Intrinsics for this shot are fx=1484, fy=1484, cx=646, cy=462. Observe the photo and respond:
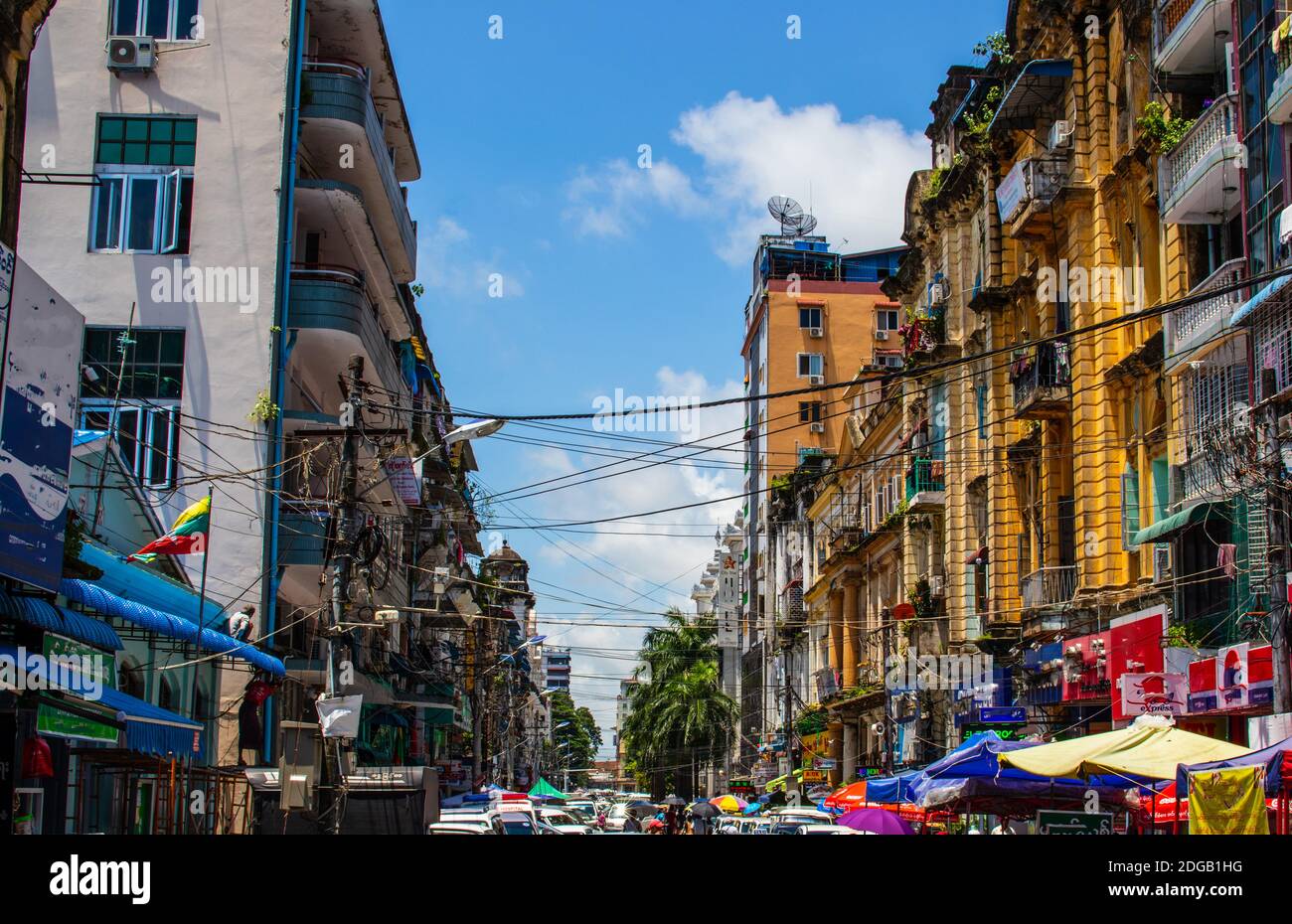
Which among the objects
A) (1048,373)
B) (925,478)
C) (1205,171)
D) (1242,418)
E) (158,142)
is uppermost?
(158,142)

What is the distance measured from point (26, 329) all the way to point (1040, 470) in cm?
2369

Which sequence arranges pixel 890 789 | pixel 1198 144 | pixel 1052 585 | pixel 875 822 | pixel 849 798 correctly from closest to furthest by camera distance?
1. pixel 1198 144
2. pixel 875 822
3. pixel 890 789
4. pixel 1052 585
5. pixel 849 798

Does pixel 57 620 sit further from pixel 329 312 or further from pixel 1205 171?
pixel 1205 171

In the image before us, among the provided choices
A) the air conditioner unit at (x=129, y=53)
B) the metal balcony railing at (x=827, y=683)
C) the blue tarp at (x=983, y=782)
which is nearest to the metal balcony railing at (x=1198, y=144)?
the blue tarp at (x=983, y=782)

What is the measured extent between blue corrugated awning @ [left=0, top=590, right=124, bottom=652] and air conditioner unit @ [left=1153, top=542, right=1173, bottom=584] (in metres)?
18.0

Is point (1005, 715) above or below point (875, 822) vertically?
above

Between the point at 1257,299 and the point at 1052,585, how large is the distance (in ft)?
38.1

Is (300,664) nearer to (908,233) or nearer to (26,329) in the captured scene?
(26,329)

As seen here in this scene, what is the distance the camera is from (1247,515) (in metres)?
22.8

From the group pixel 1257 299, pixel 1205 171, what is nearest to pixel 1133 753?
pixel 1257 299

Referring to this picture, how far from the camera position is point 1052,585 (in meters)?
32.1

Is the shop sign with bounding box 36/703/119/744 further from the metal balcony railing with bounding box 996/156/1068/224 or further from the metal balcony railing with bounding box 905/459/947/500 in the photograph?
the metal balcony railing with bounding box 905/459/947/500

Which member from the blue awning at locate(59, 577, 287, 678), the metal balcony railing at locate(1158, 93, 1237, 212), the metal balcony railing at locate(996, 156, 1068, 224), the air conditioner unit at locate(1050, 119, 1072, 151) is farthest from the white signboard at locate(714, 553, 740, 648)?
the blue awning at locate(59, 577, 287, 678)

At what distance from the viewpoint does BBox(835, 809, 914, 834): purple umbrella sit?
A: 25.5 meters
